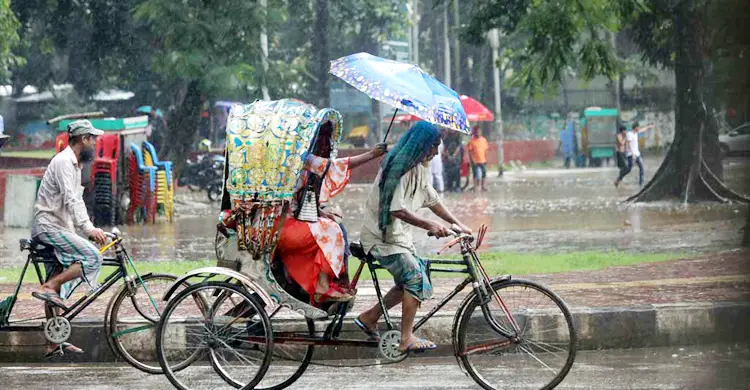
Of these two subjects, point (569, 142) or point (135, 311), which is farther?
point (569, 142)

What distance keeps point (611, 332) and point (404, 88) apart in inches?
115

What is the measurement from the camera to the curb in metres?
8.29

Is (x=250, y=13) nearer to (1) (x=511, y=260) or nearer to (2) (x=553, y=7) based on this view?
(2) (x=553, y=7)

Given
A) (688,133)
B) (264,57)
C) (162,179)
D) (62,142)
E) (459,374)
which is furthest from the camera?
(264,57)

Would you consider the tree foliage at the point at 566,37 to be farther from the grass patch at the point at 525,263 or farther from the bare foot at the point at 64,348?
the bare foot at the point at 64,348

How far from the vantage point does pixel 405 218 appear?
262 inches

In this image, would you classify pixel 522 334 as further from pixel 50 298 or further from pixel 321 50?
pixel 321 50

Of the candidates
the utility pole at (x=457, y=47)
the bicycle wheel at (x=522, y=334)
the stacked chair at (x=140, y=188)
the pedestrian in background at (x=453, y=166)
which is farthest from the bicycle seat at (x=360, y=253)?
the utility pole at (x=457, y=47)

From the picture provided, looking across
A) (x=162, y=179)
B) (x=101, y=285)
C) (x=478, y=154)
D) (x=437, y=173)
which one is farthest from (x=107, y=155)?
(x=478, y=154)

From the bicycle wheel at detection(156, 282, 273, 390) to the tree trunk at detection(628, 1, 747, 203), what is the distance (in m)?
15.7

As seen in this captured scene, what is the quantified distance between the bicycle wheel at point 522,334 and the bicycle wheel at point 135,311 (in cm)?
196

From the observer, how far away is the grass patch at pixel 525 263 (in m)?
11.9

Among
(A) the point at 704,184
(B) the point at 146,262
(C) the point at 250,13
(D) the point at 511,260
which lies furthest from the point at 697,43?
(B) the point at 146,262

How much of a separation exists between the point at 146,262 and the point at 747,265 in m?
6.78
